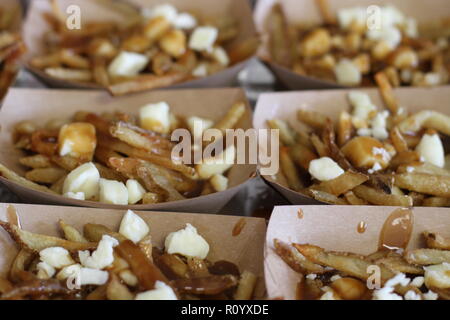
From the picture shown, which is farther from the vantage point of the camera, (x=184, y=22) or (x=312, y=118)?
(x=184, y=22)

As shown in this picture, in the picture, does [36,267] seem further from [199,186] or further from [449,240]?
[449,240]

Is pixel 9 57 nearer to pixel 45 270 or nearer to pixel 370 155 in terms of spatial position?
pixel 45 270

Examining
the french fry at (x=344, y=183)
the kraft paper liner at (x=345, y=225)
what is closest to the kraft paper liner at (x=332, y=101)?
the french fry at (x=344, y=183)

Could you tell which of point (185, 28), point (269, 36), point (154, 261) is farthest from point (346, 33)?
point (154, 261)

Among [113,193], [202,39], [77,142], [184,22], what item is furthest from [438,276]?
[184,22]

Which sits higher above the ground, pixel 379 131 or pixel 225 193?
pixel 379 131

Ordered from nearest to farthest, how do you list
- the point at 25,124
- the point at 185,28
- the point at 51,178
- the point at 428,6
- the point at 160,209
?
the point at 160,209
the point at 51,178
the point at 25,124
the point at 185,28
the point at 428,6

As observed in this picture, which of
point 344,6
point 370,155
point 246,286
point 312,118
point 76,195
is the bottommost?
point 246,286

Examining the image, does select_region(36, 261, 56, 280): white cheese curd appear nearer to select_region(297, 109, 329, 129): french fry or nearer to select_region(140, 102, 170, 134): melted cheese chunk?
select_region(140, 102, 170, 134): melted cheese chunk
